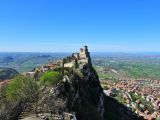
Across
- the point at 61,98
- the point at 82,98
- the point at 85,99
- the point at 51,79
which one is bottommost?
the point at 85,99

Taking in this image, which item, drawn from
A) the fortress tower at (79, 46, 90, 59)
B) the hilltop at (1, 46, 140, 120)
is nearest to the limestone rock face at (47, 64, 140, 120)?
the hilltop at (1, 46, 140, 120)

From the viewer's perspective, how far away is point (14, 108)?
171ft

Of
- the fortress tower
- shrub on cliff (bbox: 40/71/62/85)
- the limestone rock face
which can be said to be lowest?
the limestone rock face

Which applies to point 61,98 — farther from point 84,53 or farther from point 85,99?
point 84,53

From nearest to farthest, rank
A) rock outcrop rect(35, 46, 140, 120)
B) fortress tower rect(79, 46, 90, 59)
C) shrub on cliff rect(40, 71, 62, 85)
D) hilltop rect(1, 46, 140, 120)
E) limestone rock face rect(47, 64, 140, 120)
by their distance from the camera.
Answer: hilltop rect(1, 46, 140, 120) < rock outcrop rect(35, 46, 140, 120) < limestone rock face rect(47, 64, 140, 120) < shrub on cliff rect(40, 71, 62, 85) < fortress tower rect(79, 46, 90, 59)

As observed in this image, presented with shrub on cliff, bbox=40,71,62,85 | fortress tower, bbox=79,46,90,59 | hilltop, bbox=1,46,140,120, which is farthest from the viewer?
fortress tower, bbox=79,46,90,59

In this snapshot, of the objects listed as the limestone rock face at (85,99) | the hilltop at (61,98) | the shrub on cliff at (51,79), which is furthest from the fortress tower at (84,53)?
the shrub on cliff at (51,79)

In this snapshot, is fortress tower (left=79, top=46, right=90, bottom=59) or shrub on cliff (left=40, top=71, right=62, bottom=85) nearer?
shrub on cliff (left=40, top=71, right=62, bottom=85)

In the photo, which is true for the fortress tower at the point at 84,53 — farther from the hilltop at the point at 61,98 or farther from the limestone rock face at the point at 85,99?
the limestone rock face at the point at 85,99

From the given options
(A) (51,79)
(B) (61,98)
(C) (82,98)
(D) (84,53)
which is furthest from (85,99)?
(D) (84,53)

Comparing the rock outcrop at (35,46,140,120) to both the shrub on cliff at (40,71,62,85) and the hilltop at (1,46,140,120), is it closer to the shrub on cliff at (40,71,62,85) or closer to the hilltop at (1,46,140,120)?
the hilltop at (1,46,140,120)

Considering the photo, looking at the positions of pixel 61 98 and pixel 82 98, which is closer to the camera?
pixel 61 98

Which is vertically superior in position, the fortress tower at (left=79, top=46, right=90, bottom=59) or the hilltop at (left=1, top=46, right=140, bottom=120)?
the fortress tower at (left=79, top=46, right=90, bottom=59)

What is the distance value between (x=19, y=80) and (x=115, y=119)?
54851 millimetres
